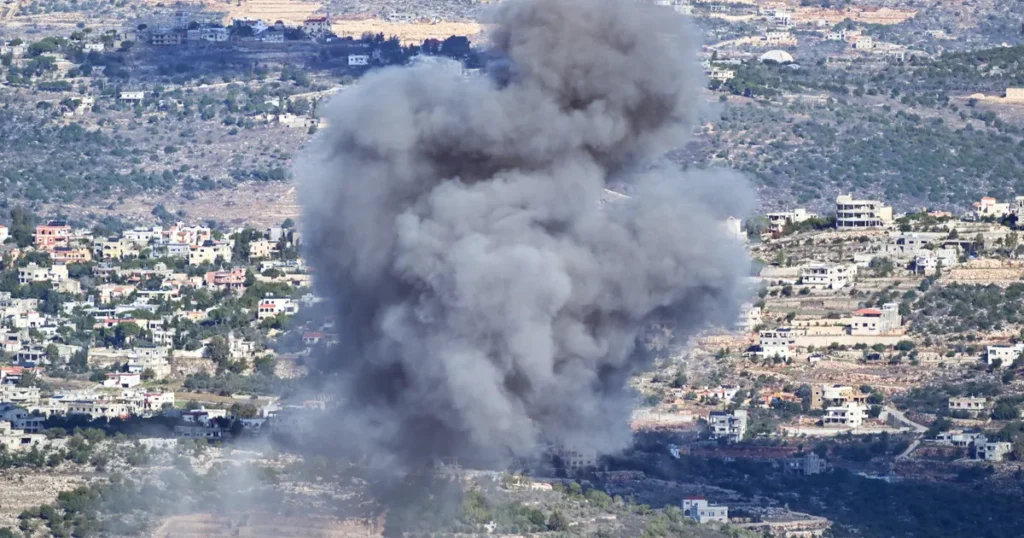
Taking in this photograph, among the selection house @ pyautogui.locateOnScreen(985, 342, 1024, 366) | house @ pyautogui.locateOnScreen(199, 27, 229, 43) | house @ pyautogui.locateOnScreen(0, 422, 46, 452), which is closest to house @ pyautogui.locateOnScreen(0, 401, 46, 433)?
house @ pyautogui.locateOnScreen(0, 422, 46, 452)

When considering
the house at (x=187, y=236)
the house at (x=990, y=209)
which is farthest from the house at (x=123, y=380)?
the house at (x=990, y=209)

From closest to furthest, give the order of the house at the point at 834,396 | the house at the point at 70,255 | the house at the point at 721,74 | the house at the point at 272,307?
1. the house at the point at 834,396
2. the house at the point at 272,307
3. the house at the point at 70,255
4. the house at the point at 721,74

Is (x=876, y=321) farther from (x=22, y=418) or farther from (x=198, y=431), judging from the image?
(x=198, y=431)

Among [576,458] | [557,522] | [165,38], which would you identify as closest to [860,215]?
[557,522]

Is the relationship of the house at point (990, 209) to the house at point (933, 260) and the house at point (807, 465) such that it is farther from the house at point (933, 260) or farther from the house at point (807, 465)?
the house at point (807, 465)

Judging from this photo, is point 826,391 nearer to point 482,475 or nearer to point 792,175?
point 482,475

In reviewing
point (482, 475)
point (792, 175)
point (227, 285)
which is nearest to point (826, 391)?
point (227, 285)

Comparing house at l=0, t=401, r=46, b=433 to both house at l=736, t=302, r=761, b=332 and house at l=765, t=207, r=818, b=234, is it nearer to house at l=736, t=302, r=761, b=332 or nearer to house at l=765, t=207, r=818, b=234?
house at l=736, t=302, r=761, b=332
